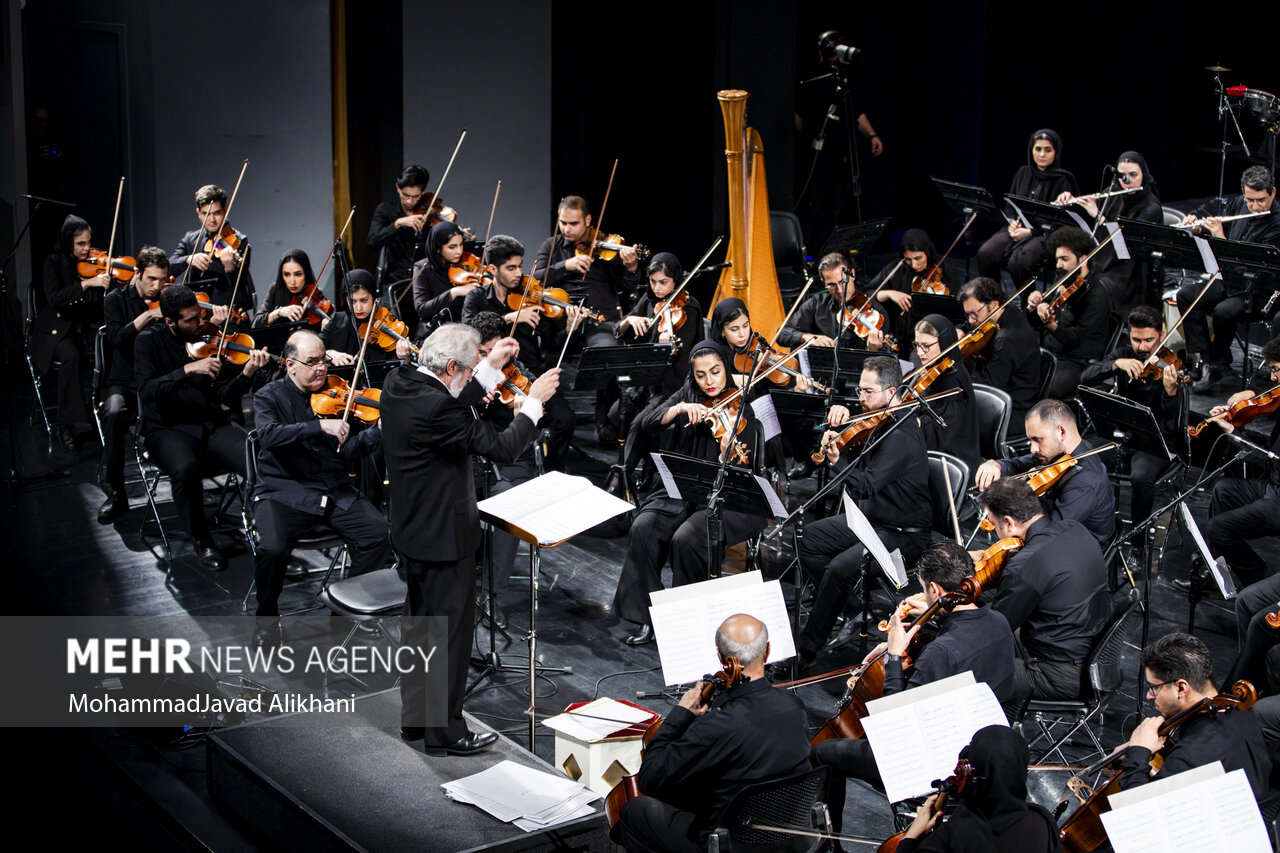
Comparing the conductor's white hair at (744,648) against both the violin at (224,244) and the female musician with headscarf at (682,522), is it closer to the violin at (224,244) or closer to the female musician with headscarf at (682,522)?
the female musician with headscarf at (682,522)

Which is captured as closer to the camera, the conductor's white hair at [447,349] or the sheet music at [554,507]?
the sheet music at [554,507]

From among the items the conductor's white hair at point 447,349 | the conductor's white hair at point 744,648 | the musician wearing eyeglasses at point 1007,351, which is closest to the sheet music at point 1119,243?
the musician wearing eyeglasses at point 1007,351

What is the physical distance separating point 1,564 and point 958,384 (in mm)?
5058

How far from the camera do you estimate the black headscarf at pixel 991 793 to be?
3.23 meters

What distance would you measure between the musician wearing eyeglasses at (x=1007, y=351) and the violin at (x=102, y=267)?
17.9 feet

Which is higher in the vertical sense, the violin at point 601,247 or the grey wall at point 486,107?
the grey wall at point 486,107

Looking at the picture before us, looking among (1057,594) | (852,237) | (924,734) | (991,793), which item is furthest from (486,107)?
(991,793)

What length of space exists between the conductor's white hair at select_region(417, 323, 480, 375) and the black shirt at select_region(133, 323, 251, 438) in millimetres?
2512

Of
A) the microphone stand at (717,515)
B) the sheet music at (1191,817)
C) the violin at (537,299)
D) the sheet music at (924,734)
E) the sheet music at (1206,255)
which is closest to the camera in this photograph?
the sheet music at (1191,817)

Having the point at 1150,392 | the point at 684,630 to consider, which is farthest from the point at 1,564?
the point at 1150,392

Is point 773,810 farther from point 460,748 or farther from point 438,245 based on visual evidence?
point 438,245

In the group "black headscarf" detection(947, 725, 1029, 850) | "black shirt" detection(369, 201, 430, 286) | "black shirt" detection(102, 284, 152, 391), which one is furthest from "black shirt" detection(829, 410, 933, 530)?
"black shirt" detection(369, 201, 430, 286)

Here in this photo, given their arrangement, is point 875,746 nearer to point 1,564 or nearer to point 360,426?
point 360,426

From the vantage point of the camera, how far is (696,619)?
14.1 ft
